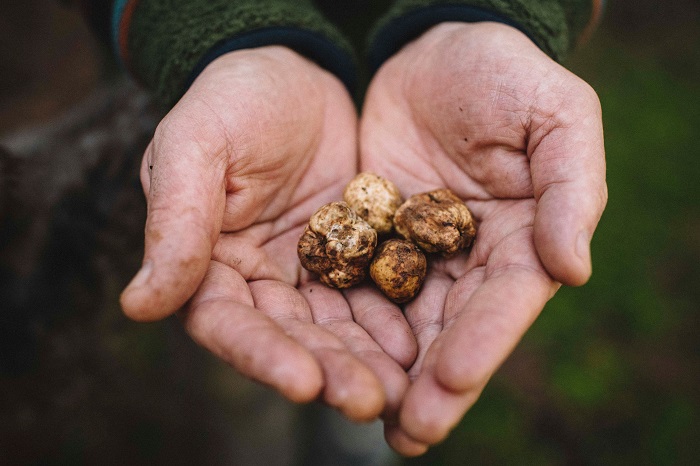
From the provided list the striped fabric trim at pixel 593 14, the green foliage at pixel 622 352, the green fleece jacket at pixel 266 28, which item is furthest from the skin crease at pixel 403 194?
the green foliage at pixel 622 352

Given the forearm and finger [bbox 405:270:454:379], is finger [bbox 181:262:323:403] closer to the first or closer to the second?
finger [bbox 405:270:454:379]

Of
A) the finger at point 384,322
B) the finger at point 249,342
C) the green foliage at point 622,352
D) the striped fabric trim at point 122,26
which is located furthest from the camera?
the green foliage at point 622,352

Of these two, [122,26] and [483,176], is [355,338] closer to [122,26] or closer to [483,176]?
[483,176]

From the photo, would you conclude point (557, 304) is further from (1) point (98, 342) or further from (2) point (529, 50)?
(1) point (98, 342)

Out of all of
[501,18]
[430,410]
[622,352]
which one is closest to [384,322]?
[430,410]

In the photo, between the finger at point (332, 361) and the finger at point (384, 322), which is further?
the finger at point (384, 322)

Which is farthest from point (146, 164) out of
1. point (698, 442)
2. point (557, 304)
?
point (698, 442)

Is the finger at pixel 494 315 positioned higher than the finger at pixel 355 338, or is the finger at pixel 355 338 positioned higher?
the finger at pixel 494 315

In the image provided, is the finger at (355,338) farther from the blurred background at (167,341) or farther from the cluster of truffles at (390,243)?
the blurred background at (167,341)
